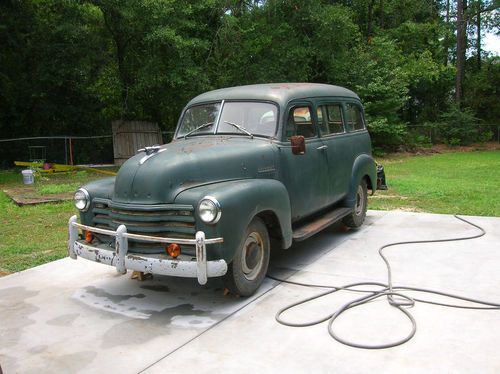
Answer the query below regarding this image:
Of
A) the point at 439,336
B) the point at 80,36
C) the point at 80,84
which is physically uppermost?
the point at 80,36

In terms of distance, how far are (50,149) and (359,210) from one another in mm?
14204

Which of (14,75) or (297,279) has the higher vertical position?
(14,75)

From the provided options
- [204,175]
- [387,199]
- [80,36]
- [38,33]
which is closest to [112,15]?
[80,36]

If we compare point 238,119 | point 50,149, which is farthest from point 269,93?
point 50,149

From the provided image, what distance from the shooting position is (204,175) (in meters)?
4.62

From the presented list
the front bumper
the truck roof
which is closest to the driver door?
the truck roof

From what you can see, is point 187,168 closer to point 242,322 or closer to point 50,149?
point 242,322

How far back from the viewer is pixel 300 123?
5941mm

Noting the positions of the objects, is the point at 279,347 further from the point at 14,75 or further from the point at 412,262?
the point at 14,75

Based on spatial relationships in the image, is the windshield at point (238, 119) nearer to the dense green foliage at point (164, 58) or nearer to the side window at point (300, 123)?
the side window at point (300, 123)

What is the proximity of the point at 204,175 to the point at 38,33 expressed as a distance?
15.5 meters

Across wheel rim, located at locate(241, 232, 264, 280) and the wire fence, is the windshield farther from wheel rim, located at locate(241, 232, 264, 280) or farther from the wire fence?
the wire fence

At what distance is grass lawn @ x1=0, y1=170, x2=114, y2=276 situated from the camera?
621 cm

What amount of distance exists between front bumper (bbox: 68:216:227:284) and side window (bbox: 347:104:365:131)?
12.8ft
